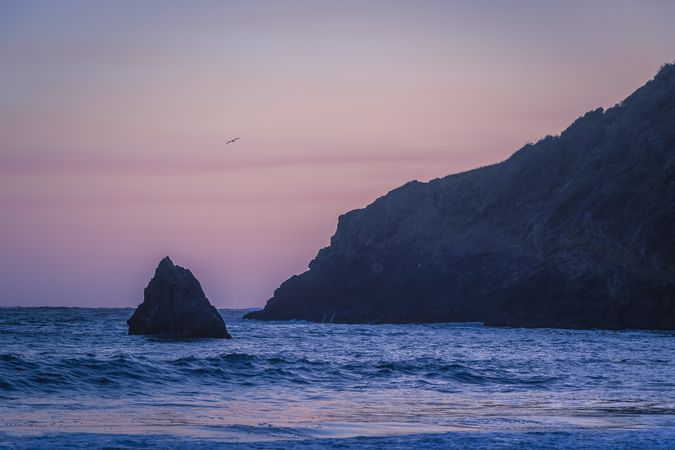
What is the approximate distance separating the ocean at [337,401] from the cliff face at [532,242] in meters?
42.7

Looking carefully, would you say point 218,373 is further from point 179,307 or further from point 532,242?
point 532,242

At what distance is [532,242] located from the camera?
97375mm

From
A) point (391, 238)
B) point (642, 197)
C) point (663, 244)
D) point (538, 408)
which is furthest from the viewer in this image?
point (391, 238)

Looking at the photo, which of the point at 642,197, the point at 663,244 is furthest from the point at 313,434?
the point at 642,197

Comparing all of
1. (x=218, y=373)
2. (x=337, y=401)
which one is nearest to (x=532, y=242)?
(x=218, y=373)

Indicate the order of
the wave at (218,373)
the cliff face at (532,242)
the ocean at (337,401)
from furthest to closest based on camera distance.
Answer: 1. the cliff face at (532,242)
2. the wave at (218,373)
3. the ocean at (337,401)

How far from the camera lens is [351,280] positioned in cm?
11869

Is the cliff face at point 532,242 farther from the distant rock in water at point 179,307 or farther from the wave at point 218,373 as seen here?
the wave at point 218,373

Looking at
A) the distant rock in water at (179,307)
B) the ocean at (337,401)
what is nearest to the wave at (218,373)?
the ocean at (337,401)

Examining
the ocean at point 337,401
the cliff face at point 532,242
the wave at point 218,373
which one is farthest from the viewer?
the cliff face at point 532,242

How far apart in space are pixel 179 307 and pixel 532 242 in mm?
57091

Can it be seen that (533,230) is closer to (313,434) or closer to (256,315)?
(256,315)

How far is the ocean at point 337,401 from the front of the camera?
15.1 m

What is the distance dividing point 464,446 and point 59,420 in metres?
7.97
